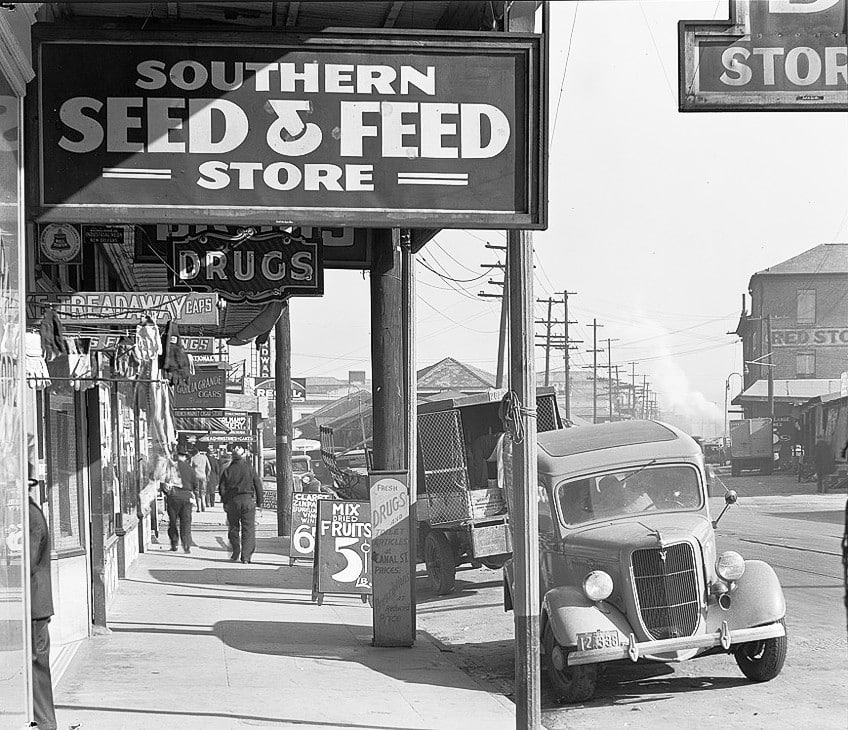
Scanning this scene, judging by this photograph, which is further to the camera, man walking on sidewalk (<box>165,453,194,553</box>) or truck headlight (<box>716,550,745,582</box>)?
man walking on sidewalk (<box>165,453,194,553</box>)

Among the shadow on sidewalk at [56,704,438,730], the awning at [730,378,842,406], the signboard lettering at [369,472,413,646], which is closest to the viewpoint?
the shadow on sidewalk at [56,704,438,730]

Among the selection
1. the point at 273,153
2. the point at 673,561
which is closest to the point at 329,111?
the point at 273,153

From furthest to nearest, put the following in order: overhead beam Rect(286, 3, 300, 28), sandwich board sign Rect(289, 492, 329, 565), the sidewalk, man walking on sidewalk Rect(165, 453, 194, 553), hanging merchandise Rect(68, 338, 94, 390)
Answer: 1. man walking on sidewalk Rect(165, 453, 194, 553)
2. sandwich board sign Rect(289, 492, 329, 565)
3. hanging merchandise Rect(68, 338, 94, 390)
4. the sidewalk
5. overhead beam Rect(286, 3, 300, 28)

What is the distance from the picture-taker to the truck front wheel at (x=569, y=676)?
9859 mm

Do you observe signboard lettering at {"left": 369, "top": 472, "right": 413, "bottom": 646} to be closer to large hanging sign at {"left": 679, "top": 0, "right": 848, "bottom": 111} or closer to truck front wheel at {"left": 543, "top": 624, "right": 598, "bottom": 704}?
truck front wheel at {"left": 543, "top": 624, "right": 598, "bottom": 704}

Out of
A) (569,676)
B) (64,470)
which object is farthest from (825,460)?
Result: (64,470)

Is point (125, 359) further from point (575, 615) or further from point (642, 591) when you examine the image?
point (642, 591)

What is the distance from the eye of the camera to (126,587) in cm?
1641

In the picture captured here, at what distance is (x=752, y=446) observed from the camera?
56.9 m

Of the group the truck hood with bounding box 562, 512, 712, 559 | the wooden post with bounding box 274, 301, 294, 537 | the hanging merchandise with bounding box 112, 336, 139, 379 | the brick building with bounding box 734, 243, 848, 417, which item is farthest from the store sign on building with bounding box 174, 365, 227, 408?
the brick building with bounding box 734, 243, 848, 417

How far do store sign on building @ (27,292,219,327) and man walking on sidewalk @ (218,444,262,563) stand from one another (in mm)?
9331

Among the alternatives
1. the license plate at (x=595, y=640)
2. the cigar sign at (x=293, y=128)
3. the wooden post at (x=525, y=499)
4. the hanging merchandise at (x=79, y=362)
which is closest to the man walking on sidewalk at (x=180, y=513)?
the hanging merchandise at (x=79, y=362)

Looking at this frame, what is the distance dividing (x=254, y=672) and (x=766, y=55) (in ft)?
24.5

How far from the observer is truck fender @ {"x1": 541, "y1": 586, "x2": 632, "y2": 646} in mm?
9633
